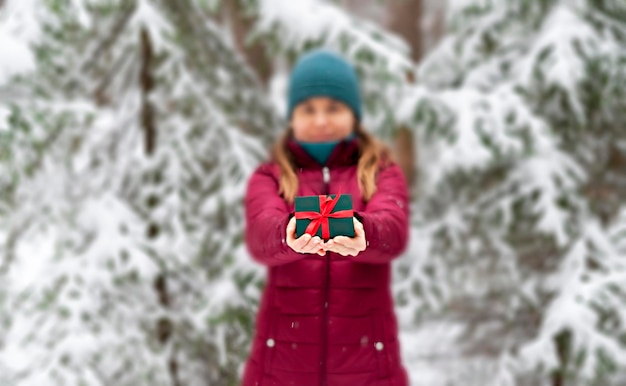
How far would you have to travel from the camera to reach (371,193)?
6.68 feet

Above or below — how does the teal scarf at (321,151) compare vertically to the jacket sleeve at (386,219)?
above

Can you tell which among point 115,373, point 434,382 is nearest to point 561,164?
point 434,382

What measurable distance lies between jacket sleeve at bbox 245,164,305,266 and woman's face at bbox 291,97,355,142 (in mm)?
225

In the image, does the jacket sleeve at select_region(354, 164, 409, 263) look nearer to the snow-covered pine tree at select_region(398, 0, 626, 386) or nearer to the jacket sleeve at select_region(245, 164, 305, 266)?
the jacket sleeve at select_region(245, 164, 305, 266)

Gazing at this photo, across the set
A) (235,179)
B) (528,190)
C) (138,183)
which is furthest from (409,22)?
(138,183)

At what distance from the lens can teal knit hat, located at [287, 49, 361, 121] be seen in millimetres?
2189

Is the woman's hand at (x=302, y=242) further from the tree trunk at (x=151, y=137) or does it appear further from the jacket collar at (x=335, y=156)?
the tree trunk at (x=151, y=137)

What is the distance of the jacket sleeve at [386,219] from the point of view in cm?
174

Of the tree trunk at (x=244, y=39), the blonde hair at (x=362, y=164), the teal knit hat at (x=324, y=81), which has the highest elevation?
the tree trunk at (x=244, y=39)

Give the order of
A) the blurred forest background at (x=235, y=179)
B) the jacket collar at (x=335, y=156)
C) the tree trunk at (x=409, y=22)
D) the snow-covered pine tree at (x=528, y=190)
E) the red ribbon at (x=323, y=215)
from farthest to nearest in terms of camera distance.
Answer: the tree trunk at (x=409, y=22) → the snow-covered pine tree at (x=528, y=190) → the blurred forest background at (x=235, y=179) → the jacket collar at (x=335, y=156) → the red ribbon at (x=323, y=215)

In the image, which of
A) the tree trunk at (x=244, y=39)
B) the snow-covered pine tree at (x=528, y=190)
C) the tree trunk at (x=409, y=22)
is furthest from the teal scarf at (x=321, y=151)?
the tree trunk at (x=409, y=22)

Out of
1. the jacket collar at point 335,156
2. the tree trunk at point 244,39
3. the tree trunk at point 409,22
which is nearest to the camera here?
the jacket collar at point 335,156

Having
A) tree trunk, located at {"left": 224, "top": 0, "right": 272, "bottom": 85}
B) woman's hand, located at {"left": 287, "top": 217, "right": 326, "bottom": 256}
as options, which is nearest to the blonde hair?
woman's hand, located at {"left": 287, "top": 217, "right": 326, "bottom": 256}

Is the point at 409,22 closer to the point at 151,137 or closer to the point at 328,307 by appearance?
the point at 151,137
